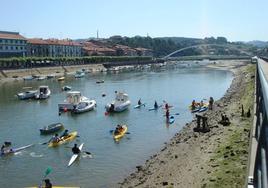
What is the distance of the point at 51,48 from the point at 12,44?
23.8 metres

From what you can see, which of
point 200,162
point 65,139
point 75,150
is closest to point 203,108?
point 65,139

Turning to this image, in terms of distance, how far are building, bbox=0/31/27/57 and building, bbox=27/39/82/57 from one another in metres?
4.69

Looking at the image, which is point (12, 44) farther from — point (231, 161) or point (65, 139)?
point (231, 161)

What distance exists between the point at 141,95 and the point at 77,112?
1848cm

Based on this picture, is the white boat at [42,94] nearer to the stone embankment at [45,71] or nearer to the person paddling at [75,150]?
the stone embankment at [45,71]

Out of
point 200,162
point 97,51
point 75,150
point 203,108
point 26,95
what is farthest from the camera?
point 97,51

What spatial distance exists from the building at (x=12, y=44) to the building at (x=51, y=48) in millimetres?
4687

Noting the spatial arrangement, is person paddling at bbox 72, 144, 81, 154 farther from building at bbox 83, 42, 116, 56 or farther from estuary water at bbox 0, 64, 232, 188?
building at bbox 83, 42, 116, 56

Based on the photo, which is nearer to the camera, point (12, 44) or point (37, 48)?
point (12, 44)

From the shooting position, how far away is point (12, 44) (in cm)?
11638

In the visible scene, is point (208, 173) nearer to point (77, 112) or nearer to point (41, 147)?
point (41, 147)

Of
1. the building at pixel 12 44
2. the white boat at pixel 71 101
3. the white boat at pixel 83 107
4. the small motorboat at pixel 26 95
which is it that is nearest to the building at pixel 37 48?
the building at pixel 12 44

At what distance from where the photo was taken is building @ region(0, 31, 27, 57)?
11213 centimetres

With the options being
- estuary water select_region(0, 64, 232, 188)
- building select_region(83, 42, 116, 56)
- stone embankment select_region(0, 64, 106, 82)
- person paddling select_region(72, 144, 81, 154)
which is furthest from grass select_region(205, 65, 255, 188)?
building select_region(83, 42, 116, 56)
